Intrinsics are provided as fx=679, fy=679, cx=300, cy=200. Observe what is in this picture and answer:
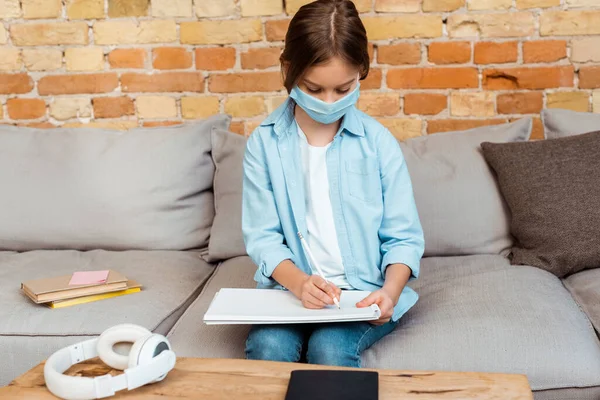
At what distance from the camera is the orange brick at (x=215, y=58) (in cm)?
235

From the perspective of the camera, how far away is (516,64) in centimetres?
226

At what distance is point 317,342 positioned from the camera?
1321mm

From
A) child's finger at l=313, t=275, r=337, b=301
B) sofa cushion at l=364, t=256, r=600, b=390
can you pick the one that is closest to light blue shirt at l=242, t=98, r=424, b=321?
sofa cushion at l=364, t=256, r=600, b=390

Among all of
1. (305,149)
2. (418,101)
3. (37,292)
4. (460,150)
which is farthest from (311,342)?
(418,101)

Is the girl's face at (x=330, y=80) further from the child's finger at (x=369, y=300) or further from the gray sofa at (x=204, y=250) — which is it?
the gray sofa at (x=204, y=250)

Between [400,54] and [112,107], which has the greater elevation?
[400,54]

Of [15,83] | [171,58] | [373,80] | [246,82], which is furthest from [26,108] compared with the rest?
[373,80]

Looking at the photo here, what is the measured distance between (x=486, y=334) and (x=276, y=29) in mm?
1345

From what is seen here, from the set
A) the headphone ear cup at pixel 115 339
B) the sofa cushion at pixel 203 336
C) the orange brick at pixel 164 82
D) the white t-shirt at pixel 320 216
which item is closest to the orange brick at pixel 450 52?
the orange brick at pixel 164 82

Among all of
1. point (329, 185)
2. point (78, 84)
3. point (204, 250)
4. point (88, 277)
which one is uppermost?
point (78, 84)

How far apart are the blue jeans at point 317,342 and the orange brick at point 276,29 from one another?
1.23m

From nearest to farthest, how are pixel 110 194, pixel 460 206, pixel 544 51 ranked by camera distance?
pixel 460 206 < pixel 110 194 < pixel 544 51

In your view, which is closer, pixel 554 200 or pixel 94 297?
pixel 94 297

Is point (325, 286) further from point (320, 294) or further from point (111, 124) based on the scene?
point (111, 124)
